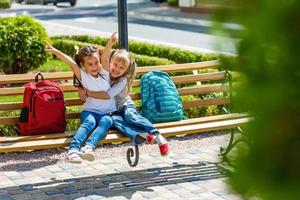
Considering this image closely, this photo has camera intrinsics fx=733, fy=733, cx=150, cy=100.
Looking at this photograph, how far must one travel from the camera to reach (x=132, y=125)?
648 cm

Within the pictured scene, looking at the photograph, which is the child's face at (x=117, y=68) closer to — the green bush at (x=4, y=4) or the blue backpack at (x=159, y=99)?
the blue backpack at (x=159, y=99)

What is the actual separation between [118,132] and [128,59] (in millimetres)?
672

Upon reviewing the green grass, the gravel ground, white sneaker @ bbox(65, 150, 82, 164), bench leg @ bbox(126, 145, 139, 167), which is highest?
white sneaker @ bbox(65, 150, 82, 164)

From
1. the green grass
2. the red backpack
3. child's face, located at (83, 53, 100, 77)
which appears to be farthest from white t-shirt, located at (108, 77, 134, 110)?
the green grass

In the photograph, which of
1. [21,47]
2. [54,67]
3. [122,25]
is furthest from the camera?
[54,67]

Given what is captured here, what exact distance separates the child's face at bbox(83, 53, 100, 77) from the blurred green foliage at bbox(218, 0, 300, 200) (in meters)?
5.03

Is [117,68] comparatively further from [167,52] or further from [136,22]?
[136,22]

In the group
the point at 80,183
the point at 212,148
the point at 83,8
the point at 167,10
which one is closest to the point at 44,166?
the point at 80,183

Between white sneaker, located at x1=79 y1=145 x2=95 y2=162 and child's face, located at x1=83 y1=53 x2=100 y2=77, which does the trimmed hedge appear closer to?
child's face, located at x1=83 y1=53 x2=100 y2=77

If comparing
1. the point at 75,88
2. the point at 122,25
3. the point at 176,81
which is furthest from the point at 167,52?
the point at 75,88

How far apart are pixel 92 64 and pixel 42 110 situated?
656mm

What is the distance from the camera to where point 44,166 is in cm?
672

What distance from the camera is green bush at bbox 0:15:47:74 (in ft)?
39.8

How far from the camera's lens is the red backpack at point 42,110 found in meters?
6.64
